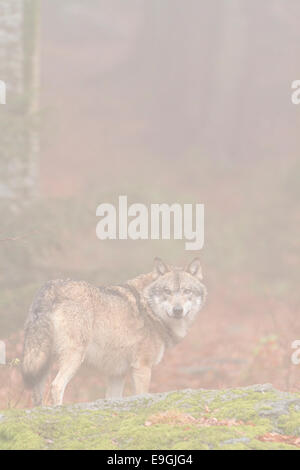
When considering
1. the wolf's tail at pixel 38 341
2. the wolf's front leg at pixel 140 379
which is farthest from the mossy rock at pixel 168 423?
the wolf's front leg at pixel 140 379

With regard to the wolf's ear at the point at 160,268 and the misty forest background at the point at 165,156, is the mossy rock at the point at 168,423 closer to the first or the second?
the misty forest background at the point at 165,156

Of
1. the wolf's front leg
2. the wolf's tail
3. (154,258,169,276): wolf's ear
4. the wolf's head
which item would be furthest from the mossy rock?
(154,258,169,276): wolf's ear

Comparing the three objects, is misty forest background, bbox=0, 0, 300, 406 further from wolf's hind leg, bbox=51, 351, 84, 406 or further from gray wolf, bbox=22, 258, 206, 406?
wolf's hind leg, bbox=51, 351, 84, 406

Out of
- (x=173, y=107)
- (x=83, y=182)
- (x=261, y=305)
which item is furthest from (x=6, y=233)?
(x=173, y=107)

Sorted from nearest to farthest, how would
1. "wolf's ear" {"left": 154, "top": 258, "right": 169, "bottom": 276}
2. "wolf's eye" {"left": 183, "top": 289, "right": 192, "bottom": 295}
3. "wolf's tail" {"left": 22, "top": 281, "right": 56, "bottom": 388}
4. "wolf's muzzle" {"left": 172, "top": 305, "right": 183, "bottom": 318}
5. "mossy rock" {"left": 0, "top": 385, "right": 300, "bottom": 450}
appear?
"mossy rock" {"left": 0, "top": 385, "right": 300, "bottom": 450}
"wolf's tail" {"left": 22, "top": 281, "right": 56, "bottom": 388}
"wolf's muzzle" {"left": 172, "top": 305, "right": 183, "bottom": 318}
"wolf's eye" {"left": 183, "top": 289, "right": 192, "bottom": 295}
"wolf's ear" {"left": 154, "top": 258, "right": 169, "bottom": 276}

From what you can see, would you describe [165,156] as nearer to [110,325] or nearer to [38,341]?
[110,325]

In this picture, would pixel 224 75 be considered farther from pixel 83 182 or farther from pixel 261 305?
pixel 261 305

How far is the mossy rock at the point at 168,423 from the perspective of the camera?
4766mm

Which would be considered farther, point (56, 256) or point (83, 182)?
point (83, 182)

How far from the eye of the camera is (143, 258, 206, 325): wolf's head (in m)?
7.79

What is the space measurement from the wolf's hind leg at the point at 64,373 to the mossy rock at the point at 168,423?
2.89 feet

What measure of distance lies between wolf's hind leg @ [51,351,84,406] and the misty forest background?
0.57m

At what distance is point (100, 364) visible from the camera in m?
7.43

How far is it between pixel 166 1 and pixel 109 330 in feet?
95.4
